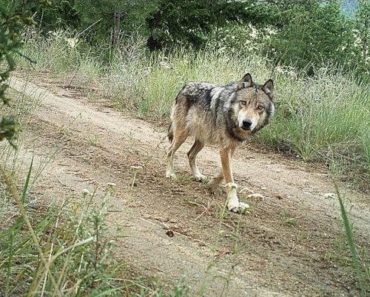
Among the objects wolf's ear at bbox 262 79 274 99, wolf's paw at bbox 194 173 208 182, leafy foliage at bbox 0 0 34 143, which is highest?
leafy foliage at bbox 0 0 34 143

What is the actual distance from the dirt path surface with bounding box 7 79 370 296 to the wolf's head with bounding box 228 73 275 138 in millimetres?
635

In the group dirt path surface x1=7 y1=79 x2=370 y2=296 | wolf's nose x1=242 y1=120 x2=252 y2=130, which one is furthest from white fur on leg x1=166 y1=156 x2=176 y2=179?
wolf's nose x1=242 y1=120 x2=252 y2=130

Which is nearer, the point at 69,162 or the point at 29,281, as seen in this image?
the point at 29,281

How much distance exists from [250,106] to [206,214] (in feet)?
4.34

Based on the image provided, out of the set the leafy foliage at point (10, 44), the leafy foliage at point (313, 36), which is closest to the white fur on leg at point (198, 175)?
the leafy foliage at point (10, 44)

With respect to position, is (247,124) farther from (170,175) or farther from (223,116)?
(170,175)

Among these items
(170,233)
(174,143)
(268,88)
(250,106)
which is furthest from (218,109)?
(170,233)

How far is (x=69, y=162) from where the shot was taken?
5605 millimetres

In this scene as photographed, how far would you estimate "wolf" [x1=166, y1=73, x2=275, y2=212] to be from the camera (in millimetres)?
5609

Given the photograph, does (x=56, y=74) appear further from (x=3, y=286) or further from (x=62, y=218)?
(x=3, y=286)

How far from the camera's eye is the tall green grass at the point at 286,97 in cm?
794

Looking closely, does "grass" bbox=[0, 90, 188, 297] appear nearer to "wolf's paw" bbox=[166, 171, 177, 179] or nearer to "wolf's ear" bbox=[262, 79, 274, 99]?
"wolf's paw" bbox=[166, 171, 177, 179]

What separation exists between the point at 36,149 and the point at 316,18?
45.6 ft

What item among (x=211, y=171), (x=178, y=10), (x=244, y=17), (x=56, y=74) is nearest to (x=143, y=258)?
(x=211, y=171)
